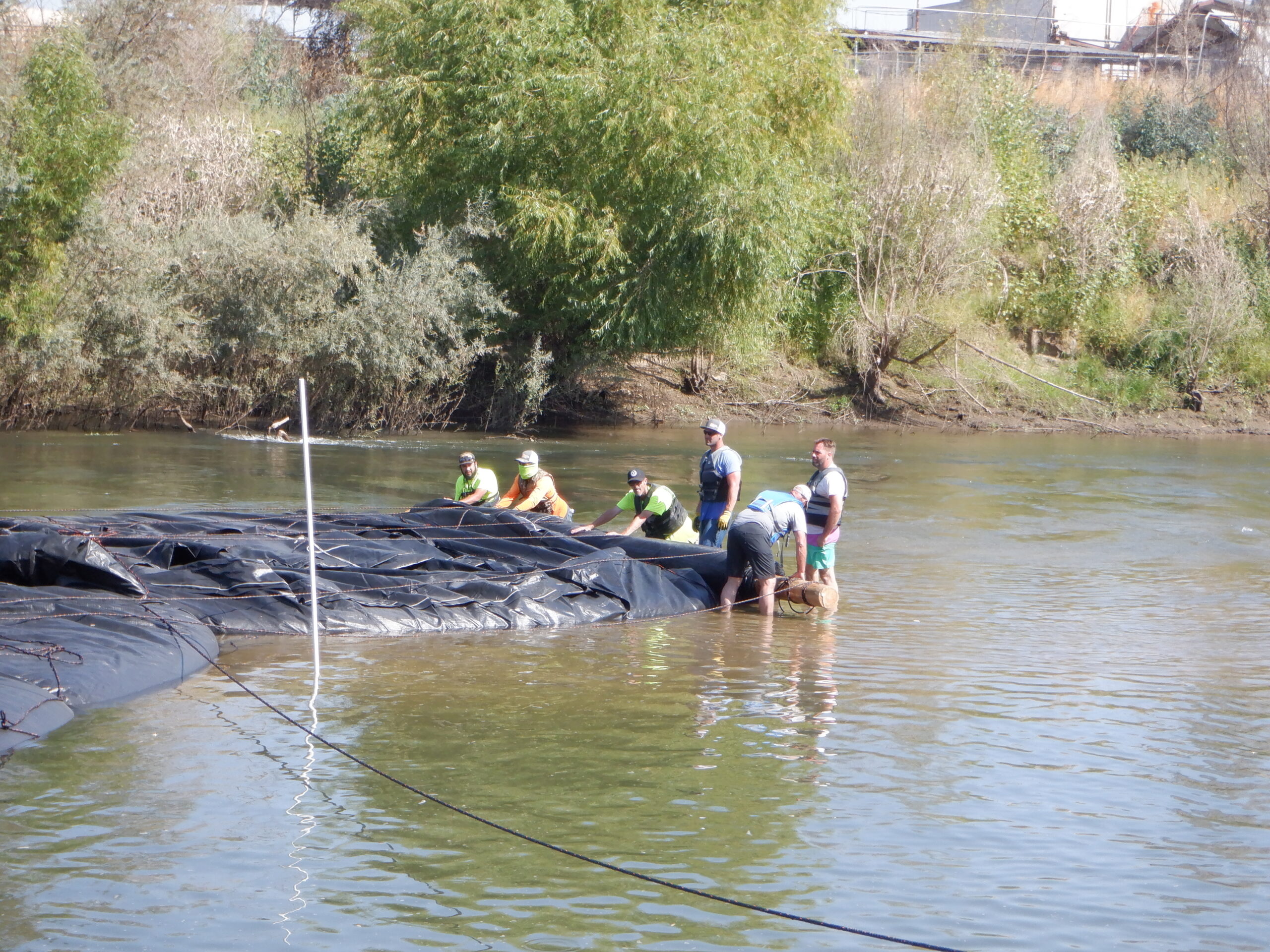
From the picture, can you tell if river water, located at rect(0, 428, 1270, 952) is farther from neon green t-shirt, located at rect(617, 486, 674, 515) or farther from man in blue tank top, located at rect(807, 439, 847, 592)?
neon green t-shirt, located at rect(617, 486, 674, 515)

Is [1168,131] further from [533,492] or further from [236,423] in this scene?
[533,492]

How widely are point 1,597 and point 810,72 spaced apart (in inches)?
891

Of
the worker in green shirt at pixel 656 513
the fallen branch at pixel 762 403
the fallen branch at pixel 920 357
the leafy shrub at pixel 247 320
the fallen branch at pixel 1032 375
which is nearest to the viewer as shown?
the worker in green shirt at pixel 656 513

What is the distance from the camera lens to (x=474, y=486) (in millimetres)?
13930

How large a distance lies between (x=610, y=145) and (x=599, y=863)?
71.0ft

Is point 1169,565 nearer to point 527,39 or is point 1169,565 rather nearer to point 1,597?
point 1,597

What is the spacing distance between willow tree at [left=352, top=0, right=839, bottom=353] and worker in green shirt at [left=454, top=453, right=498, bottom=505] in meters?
12.8

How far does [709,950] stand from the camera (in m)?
5.25

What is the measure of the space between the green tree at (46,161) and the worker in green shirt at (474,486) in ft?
43.6

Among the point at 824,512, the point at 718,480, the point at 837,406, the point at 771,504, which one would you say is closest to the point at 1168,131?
the point at 837,406

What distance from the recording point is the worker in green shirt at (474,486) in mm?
13719

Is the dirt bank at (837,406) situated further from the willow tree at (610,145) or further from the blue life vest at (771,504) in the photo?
the blue life vest at (771,504)

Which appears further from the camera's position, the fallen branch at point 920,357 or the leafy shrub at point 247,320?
the fallen branch at point 920,357

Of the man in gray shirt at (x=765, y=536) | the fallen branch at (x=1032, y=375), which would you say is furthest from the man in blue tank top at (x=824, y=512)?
the fallen branch at (x=1032, y=375)
